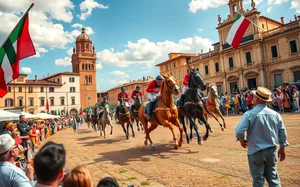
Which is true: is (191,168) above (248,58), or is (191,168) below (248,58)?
below

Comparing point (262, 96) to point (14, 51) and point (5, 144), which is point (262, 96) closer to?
point (5, 144)

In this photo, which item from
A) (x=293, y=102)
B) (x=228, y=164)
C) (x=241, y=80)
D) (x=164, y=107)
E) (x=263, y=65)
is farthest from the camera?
(x=241, y=80)

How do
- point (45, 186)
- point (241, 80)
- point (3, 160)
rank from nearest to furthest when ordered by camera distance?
point (45, 186) → point (3, 160) → point (241, 80)

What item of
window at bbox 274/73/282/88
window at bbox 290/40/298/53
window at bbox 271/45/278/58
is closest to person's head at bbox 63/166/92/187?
window at bbox 274/73/282/88

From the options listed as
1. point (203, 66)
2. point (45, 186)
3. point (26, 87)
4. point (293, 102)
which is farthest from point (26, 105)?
point (45, 186)

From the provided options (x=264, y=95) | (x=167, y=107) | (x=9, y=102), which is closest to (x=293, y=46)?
(x=167, y=107)

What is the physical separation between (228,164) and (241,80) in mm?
39184

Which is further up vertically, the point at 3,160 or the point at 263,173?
the point at 3,160

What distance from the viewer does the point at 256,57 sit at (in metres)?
39.3

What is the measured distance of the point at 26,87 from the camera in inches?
2549

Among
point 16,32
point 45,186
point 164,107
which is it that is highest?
point 16,32

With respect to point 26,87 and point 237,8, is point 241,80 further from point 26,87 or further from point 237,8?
point 26,87

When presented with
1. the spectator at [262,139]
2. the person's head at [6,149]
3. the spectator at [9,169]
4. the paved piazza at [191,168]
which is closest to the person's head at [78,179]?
the spectator at [9,169]

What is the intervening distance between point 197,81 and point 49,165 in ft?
23.0
